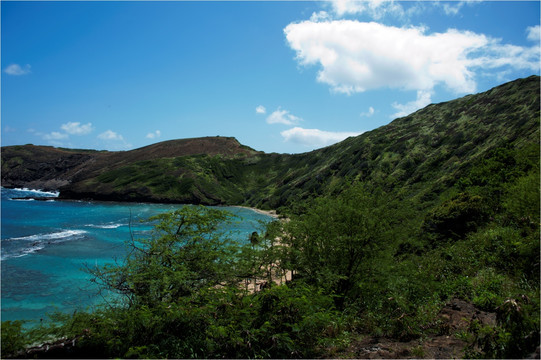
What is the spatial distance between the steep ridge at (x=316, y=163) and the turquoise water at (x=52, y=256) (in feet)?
73.2

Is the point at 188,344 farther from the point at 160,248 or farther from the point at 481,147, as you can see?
the point at 481,147

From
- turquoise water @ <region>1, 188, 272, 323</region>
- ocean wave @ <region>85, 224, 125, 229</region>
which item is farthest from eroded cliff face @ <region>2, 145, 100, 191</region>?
ocean wave @ <region>85, 224, 125, 229</region>

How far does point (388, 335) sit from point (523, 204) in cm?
1246

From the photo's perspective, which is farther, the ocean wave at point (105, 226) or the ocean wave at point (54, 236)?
the ocean wave at point (105, 226)

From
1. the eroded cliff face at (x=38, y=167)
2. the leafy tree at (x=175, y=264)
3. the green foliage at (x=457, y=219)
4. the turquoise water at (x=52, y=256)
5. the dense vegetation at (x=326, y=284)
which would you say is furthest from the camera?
the eroded cliff face at (x=38, y=167)

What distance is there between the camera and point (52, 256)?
39.7 meters

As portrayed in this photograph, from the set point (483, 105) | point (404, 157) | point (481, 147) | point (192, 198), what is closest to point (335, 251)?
point (481, 147)

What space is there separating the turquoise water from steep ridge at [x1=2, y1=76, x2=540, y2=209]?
73.2 feet

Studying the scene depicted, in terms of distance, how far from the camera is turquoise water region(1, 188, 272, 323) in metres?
24.9

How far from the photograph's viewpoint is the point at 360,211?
14727 mm

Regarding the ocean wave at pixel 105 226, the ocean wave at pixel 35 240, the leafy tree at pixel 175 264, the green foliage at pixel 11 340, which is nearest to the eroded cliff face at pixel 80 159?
the ocean wave at pixel 105 226

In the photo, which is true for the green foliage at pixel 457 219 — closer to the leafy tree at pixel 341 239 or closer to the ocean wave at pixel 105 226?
the leafy tree at pixel 341 239

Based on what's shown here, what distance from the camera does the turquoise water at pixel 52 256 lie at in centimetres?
2488

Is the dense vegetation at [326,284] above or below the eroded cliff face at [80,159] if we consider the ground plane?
below
